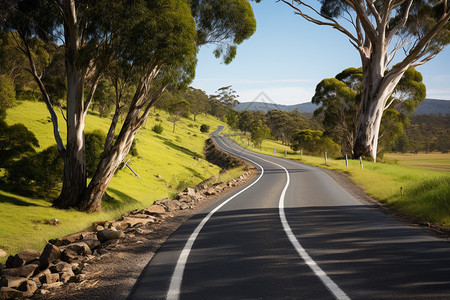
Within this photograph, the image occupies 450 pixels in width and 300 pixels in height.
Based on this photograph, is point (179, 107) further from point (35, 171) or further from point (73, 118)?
point (73, 118)

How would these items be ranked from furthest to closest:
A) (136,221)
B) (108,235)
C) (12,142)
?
(12,142) → (136,221) → (108,235)

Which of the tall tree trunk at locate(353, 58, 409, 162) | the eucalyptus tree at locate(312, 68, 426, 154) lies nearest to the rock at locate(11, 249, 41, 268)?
the tall tree trunk at locate(353, 58, 409, 162)

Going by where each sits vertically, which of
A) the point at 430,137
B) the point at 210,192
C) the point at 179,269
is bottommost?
the point at 210,192

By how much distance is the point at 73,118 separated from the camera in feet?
46.7

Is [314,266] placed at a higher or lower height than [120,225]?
higher

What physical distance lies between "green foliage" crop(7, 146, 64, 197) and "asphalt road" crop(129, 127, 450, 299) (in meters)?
13.8

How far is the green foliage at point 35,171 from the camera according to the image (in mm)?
17875

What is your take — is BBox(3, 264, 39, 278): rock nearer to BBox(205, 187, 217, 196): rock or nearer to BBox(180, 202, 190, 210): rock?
BBox(180, 202, 190, 210): rock

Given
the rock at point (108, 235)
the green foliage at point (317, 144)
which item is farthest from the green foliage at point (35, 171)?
the green foliage at point (317, 144)

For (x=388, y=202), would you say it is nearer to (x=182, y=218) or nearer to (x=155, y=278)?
(x=182, y=218)

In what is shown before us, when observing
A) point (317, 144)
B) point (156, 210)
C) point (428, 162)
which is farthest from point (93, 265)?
point (317, 144)

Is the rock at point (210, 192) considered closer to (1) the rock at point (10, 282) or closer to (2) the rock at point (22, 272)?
(2) the rock at point (22, 272)

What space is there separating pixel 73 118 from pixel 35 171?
6.16 metres

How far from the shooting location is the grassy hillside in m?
11.1
